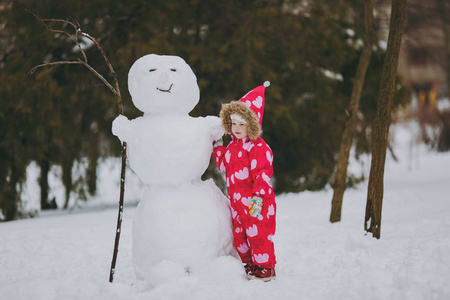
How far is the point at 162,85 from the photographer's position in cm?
299

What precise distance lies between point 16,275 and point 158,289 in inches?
61.1

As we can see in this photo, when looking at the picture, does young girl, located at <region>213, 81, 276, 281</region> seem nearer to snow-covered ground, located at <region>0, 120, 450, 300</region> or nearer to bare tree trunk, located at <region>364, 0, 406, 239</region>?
snow-covered ground, located at <region>0, 120, 450, 300</region>

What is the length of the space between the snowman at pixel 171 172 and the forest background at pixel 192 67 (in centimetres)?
273

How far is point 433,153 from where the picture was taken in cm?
1365

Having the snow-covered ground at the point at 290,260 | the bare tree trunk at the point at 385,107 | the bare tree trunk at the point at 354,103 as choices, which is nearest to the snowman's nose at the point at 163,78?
the snow-covered ground at the point at 290,260

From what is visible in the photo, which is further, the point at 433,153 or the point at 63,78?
the point at 433,153

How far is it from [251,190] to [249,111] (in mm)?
552

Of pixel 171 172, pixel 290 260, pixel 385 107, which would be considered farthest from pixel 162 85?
pixel 385 107

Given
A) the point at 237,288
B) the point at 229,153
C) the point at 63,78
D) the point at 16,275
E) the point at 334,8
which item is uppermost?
the point at 334,8

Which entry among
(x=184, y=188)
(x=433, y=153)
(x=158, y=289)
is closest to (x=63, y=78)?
(x=184, y=188)

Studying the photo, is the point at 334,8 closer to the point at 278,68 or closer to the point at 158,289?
the point at 278,68

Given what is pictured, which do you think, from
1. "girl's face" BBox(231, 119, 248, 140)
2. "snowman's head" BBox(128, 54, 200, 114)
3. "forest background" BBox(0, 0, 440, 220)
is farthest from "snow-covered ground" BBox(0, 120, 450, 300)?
"forest background" BBox(0, 0, 440, 220)

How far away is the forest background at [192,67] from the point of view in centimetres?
587

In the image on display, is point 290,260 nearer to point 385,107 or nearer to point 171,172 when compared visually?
point 171,172
